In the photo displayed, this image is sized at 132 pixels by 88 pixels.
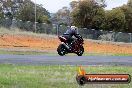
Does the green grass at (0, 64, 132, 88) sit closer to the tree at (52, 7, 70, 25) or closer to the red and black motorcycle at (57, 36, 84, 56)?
the red and black motorcycle at (57, 36, 84, 56)

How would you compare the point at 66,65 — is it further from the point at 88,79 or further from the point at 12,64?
the point at 88,79

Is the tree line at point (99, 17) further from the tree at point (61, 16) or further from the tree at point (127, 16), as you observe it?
the tree at point (61, 16)

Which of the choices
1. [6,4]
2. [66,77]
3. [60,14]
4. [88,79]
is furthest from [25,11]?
[88,79]

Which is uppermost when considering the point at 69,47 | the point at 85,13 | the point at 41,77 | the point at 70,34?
the point at 85,13

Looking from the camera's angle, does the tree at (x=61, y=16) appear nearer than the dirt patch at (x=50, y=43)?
No

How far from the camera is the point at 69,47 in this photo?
26469 mm

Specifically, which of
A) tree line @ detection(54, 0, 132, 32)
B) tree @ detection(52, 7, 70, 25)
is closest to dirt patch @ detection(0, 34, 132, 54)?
tree line @ detection(54, 0, 132, 32)

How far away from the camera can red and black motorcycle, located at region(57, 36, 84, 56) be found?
2614cm

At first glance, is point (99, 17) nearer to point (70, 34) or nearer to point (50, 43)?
point (50, 43)

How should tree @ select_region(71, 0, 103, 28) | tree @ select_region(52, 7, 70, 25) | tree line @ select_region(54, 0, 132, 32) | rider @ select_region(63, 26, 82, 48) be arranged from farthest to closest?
tree @ select_region(52, 7, 70, 25)
tree @ select_region(71, 0, 103, 28)
tree line @ select_region(54, 0, 132, 32)
rider @ select_region(63, 26, 82, 48)

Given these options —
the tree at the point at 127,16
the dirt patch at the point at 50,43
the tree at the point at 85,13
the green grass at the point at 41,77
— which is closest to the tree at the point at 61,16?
the tree at the point at 127,16

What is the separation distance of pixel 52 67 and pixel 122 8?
5194 centimetres

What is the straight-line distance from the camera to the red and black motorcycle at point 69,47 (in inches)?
1029

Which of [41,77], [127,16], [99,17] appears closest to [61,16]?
[127,16]
